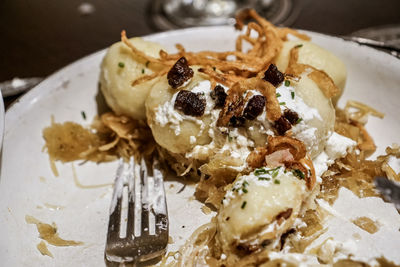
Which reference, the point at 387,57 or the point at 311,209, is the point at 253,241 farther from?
the point at 387,57

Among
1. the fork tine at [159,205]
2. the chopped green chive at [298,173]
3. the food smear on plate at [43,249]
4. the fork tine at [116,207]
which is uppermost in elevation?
the chopped green chive at [298,173]

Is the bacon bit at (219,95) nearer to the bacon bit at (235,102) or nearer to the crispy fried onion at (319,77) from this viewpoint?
the bacon bit at (235,102)

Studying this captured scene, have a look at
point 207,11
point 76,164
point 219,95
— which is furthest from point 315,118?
point 207,11

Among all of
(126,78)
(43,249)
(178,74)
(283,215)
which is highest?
(178,74)

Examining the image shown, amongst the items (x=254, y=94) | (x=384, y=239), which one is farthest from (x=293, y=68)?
(x=384, y=239)

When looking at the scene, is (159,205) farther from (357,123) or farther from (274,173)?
(357,123)

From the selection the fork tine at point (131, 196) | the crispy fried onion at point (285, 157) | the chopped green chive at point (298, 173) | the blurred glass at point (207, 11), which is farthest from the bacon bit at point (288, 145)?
the blurred glass at point (207, 11)
